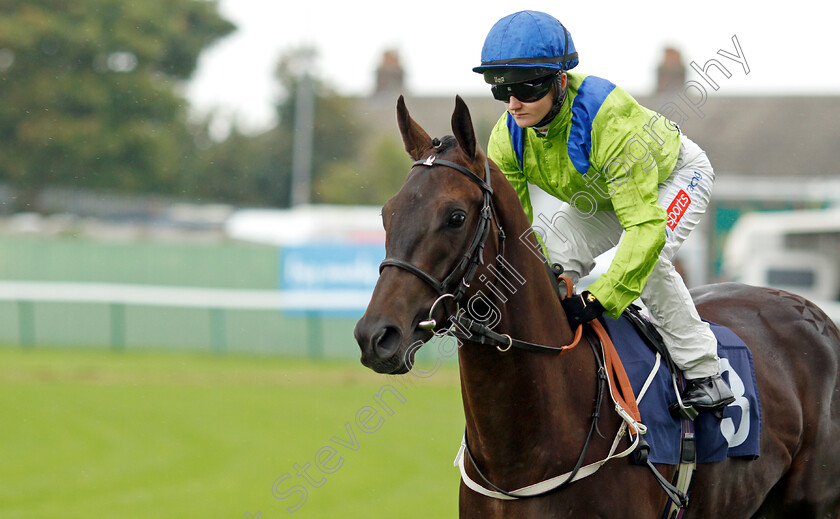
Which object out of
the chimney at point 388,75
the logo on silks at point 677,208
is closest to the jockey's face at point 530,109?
the logo on silks at point 677,208

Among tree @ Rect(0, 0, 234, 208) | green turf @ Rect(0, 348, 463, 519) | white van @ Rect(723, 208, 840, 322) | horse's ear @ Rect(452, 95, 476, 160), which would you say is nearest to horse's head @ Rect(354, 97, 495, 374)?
horse's ear @ Rect(452, 95, 476, 160)

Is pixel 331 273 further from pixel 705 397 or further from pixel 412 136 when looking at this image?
pixel 412 136

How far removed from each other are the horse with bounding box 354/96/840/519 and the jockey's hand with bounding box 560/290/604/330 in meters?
0.06

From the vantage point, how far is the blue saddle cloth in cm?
296

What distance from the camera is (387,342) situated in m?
2.31

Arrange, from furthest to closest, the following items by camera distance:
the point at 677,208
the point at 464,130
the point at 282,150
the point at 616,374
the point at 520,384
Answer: the point at 282,150 → the point at 677,208 → the point at 616,374 → the point at 520,384 → the point at 464,130

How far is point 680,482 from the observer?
303 cm

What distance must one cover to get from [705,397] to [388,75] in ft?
128

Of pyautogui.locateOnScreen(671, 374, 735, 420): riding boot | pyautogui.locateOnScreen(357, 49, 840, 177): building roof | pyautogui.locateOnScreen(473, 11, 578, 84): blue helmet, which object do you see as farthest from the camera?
pyautogui.locateOnScreen(357, 49, 840, 177): building roof

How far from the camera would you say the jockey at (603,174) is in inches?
112

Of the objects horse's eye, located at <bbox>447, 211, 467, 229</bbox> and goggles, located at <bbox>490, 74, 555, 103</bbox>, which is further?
goggles, located at <bbox>490, 74, 555, 103</bbox>

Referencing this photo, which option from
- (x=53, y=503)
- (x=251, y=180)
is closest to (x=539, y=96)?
(x=53, y=503)

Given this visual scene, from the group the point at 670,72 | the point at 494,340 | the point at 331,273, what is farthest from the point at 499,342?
the point at 670,72

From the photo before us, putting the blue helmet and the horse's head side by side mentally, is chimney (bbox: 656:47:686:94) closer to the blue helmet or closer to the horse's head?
the blue helmet
